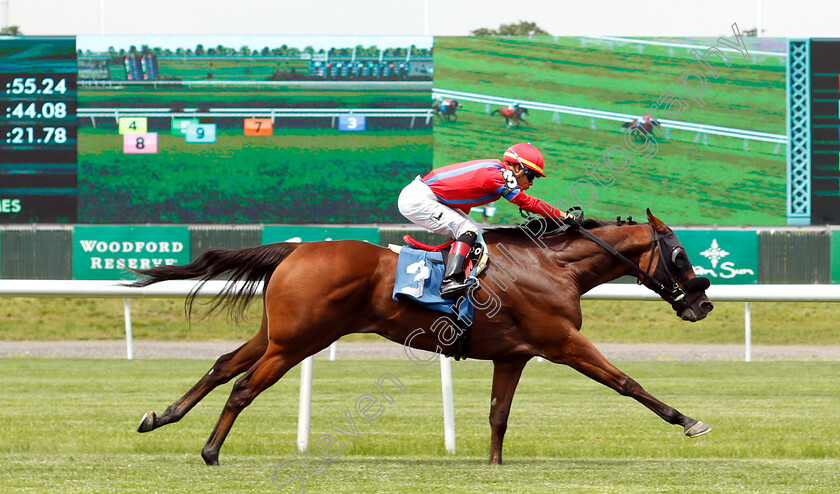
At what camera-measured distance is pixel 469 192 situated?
539 cm

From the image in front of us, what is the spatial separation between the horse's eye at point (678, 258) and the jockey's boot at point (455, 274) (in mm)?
1095

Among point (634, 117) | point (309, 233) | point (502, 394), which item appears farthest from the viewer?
point (634, 117)

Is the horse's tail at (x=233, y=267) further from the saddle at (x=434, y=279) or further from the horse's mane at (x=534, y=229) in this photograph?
the horse's mane at (x=534, y=229)

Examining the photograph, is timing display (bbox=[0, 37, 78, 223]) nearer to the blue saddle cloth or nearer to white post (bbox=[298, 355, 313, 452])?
white post (bbox=[298, 355, 313, 452])

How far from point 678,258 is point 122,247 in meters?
14.3

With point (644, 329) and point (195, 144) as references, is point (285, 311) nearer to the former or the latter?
point (644, 329)

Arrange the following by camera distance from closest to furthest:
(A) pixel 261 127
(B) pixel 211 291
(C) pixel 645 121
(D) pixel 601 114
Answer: (B) pixel 211 291 < (C) pixel 645 121 < (A) pixel 261 127 < (D) pixel 601 114

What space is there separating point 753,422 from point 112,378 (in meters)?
5.48

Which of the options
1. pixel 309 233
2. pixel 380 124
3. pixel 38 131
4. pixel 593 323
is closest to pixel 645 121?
pixel 593 323

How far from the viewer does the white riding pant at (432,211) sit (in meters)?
5.40

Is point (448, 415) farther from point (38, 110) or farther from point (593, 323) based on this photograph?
point (38, 110)

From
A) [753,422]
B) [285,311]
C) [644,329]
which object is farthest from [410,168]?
[285,311]

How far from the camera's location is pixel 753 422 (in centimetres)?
704

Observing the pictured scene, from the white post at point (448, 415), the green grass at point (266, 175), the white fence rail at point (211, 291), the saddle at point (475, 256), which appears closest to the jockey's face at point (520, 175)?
the saddle at point (475, 256)
